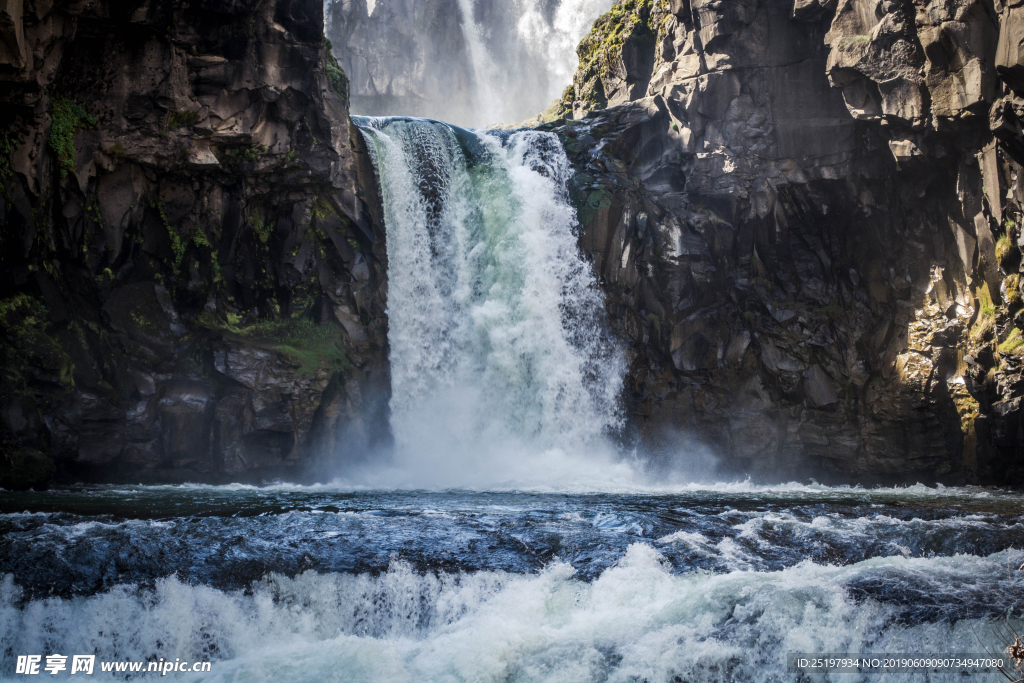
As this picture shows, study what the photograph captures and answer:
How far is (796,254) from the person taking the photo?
62.5 ft

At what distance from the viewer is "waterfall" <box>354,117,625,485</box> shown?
1766 cm

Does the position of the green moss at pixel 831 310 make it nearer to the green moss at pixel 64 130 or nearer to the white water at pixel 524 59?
the green moss at pixel 64 130

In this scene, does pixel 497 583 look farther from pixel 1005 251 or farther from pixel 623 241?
pixel 1005 251

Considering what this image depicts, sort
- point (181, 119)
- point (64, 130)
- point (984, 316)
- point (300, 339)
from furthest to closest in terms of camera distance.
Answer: point (300, 339)
point (984, 316)
point (181, 119)
point (64, 130)

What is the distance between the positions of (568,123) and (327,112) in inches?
305

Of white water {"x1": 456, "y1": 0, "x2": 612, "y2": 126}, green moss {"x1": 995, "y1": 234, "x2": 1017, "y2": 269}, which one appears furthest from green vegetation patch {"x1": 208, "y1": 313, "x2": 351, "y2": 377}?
white water {"x1": 456, "y1": 0, "x2": 612, "y2": 126}

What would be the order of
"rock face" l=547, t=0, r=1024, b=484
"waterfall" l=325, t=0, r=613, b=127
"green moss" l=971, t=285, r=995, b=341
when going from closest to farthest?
"green moss" l=971, t=285, r=995, b=341
"rock face" l=547, t=0, r=1024, b=484
"waterfall" l=325, t=0, r=613, b=127

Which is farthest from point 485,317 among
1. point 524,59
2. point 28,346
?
point 524,59

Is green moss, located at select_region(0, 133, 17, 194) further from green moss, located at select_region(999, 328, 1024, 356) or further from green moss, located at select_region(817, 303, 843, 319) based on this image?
green moss, located at select_region(999, 328, 1024, 356)

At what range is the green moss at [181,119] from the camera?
14.9m

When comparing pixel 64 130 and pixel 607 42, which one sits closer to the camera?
pixel 64 130

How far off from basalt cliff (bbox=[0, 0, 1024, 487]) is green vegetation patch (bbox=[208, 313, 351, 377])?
7 cm

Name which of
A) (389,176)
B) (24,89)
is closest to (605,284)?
(389,176)

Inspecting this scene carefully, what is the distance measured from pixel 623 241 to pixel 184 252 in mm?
11494
